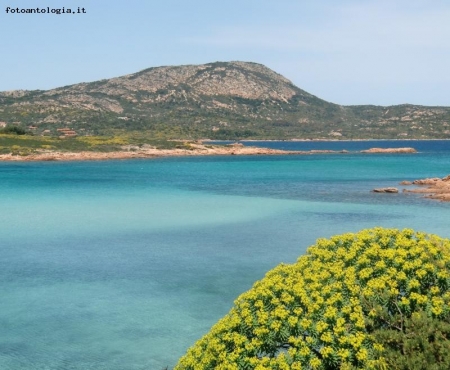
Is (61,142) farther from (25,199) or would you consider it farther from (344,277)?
(344,277)

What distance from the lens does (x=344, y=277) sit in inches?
645

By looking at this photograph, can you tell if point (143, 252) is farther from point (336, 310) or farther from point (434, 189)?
point (434, 189)

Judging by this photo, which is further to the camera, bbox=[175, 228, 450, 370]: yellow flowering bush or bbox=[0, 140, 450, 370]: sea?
bbox=[0, 140, 450, 370]: sea

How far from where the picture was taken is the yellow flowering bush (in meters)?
14.3

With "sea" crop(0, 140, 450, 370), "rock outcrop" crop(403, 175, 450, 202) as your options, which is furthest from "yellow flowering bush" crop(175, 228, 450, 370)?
"rock outcrop" crop(403, 175, 450, 202)

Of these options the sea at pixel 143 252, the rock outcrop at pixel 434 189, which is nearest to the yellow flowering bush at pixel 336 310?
the sea at pixel 143 252

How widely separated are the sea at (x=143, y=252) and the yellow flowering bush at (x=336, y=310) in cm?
904

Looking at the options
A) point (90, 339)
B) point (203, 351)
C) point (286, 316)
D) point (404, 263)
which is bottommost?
point (90, 339)

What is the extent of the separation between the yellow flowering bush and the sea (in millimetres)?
9042

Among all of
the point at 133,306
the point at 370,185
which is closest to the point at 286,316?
the point at 133,306

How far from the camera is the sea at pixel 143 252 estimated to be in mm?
25859

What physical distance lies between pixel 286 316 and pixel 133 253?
30.7 meters

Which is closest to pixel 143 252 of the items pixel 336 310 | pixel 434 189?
pixel 336 310

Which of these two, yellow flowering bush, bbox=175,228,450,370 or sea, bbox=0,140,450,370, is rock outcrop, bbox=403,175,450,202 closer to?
sea, bbox=0,140,450,370
